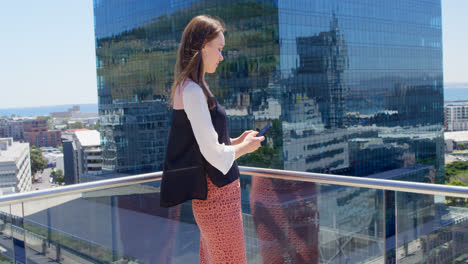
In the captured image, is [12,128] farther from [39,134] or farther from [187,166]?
[187,166]

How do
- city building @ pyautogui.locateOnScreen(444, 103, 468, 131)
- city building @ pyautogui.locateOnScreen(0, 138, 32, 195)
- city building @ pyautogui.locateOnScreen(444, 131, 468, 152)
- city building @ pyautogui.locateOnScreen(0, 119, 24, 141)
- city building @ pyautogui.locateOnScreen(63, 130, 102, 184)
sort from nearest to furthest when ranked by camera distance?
city building @ pyautogui.locateOnScreen(0, 138, 32, 195)
city building @ pyautogui.locateOnScreen(63, 130, 102, 184)
city building @ pyautogui.locateOnScreen(444, 131, 468, 152)
city building @ pyautogui.locateOnScreen(444, 103, 468, 131)
city building @ pyautogui.locateOnScreen(0, 119, 24, 141)

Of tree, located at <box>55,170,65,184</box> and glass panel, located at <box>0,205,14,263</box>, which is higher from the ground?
glass panel, located at <box>0,205,14,263</box>

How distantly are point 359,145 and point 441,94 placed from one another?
76.0ft

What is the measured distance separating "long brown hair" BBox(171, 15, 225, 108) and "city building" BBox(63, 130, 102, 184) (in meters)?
94.4

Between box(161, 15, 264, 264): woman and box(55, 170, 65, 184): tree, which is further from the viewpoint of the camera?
box(55, 170, 65, 184): tree

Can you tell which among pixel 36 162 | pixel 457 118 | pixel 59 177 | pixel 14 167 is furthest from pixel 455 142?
pixel 36 162

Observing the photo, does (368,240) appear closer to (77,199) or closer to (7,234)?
(77,199)

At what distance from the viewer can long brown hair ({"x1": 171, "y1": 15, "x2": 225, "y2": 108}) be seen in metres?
2.52

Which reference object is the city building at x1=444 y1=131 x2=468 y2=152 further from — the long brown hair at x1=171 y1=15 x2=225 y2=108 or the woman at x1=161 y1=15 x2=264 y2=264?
the long brown hair at x1=171 y1=15 x2=225 y2=108

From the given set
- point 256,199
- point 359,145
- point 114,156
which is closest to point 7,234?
point 256,199

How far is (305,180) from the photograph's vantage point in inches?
150

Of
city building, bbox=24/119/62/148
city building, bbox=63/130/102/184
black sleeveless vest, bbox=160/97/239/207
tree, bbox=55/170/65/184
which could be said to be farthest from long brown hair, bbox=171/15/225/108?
city building, bbox=24/119/62/148

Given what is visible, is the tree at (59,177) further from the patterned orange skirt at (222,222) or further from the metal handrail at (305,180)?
the patterned orange skirt at (222,222)

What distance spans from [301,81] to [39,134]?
6385 inches
